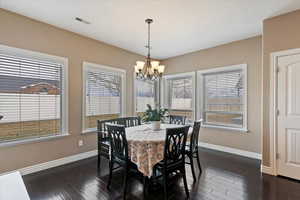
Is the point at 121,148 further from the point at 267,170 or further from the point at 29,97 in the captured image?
the point at 267,170

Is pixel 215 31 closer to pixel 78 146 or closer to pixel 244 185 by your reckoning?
pixel 244 185

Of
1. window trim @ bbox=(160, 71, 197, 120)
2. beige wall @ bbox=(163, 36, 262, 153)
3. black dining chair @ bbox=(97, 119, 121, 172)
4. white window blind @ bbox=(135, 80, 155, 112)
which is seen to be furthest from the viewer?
white window blind @ bbox=(135, 80, 155, 112)

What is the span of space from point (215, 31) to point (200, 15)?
0.82m

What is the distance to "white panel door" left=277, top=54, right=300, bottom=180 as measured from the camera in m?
2.71

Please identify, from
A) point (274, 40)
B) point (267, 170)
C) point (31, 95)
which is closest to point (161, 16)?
point (274, 40)

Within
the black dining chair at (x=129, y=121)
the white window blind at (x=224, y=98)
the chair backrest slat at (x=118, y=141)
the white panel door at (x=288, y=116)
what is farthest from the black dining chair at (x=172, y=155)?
A: the white window blind at (x=224, y=98)

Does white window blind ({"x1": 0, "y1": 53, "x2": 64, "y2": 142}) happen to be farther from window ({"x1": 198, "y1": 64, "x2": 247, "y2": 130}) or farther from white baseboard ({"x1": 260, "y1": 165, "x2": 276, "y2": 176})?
white baseboard ({"x1": 260, "y1": 165, "x2": 276, "y2": 176})

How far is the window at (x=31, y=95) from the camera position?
2736mm

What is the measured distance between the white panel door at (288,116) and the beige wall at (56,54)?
3588mm

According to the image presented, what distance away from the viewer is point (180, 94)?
530 cm

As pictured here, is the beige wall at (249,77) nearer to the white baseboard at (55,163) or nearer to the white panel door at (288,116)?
the white panel door at (288,116)

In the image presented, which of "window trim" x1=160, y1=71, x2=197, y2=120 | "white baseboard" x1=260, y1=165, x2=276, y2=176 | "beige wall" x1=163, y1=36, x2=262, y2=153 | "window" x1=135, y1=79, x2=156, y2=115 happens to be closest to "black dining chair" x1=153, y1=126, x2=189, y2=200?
"white baseboard" x1=260, y1=165, x2=276, y2=176

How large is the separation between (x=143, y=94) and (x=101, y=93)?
5.01 feet

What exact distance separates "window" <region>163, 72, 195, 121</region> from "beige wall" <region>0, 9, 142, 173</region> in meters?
1.95
